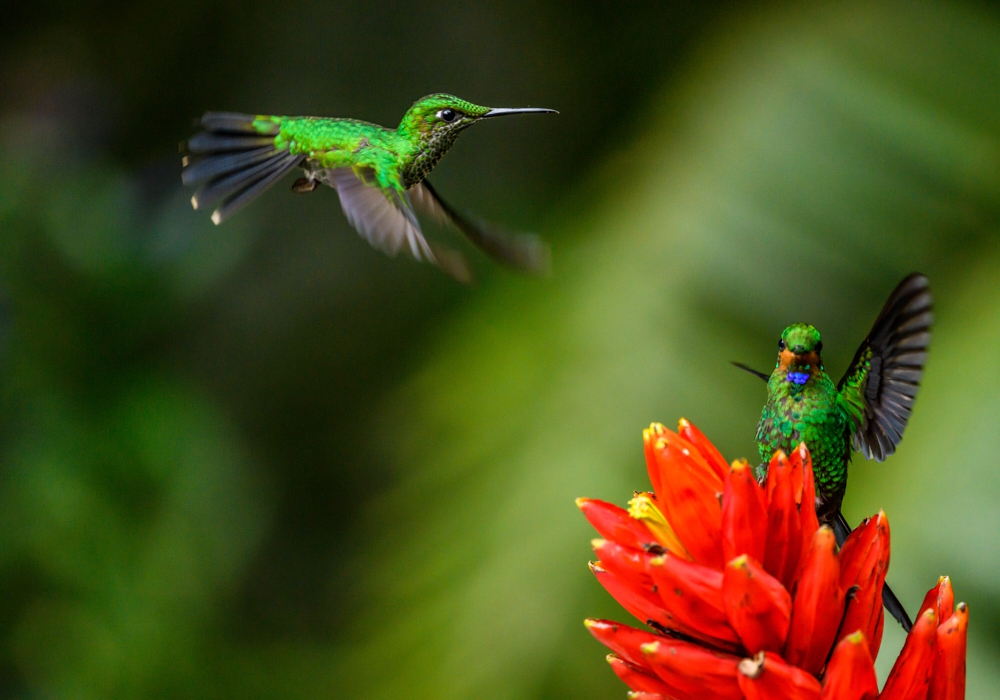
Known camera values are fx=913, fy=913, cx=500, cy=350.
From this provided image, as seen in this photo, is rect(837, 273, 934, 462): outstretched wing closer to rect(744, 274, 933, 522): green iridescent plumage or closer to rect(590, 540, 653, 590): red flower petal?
rect(744, 274, 933, 522): green iridescent plumage

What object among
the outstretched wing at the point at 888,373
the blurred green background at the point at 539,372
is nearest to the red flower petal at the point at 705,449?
the outstretched wing at the point at 888,373

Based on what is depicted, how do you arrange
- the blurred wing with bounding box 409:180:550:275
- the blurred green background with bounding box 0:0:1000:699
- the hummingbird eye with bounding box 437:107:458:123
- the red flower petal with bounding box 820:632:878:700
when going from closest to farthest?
the red flower petal with bounding box 820:632:878:700
the blurred wing with bounding box 409:180:550:275
the hummingbird eye with bounding box 437:107:458:123
the blurred green background with bounding box 0:0:1000:699

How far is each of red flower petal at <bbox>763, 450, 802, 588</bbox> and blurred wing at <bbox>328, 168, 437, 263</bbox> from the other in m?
0.26

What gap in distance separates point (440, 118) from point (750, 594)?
1.39 ft

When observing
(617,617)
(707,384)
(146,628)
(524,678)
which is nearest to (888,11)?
(707,384)

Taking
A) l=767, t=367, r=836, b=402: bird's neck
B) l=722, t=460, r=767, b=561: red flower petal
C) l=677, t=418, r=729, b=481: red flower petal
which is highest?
l=767, t=367, r=836, b=402: bird's neck

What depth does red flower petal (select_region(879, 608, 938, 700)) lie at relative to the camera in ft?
1.77

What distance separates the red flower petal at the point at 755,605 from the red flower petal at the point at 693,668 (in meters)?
0.02

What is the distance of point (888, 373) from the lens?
0.62 metres

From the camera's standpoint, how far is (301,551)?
3.46 metres

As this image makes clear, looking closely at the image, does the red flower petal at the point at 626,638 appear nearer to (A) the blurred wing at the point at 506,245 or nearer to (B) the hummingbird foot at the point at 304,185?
(A) the blurred wing at the point at 506,245

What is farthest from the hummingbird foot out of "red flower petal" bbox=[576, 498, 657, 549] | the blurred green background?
the blurred green background

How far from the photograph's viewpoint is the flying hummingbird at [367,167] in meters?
0.65

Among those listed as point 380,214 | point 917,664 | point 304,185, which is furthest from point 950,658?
point 304,185
